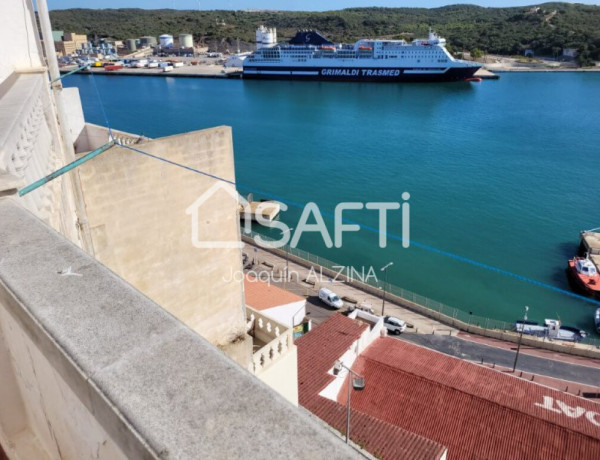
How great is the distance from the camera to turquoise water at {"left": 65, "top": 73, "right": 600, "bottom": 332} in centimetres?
2286

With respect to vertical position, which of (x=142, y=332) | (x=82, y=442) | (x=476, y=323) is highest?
(x=142, y=332)

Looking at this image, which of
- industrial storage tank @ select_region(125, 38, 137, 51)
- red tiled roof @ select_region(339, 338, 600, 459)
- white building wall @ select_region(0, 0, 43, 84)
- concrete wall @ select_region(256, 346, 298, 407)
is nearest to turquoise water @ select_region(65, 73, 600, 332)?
red tiled roof @ select_region(339, 338, 600, 459)

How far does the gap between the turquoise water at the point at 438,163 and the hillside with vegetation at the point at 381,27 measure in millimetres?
38912

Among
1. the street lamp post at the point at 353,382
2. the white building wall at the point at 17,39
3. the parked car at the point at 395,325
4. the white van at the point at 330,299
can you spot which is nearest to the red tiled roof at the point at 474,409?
the street lamp post at the point at 353,382

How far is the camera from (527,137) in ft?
147

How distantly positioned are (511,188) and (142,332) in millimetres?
34571

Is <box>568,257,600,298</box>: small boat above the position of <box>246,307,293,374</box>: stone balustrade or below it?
below

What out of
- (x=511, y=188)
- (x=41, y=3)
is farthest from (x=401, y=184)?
(x=41, y=3)

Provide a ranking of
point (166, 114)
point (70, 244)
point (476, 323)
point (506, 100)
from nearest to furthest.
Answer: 1. point (70, 244)
2. point (476, 323)
3. point (166, 114)
4. point (506, 100)

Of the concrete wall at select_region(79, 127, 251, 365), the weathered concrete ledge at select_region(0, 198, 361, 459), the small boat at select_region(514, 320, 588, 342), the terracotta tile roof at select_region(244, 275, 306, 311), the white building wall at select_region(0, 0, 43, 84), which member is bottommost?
the small boat at select_region(514, 320, 588, 342)

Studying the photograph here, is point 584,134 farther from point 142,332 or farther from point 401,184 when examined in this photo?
point 142,332

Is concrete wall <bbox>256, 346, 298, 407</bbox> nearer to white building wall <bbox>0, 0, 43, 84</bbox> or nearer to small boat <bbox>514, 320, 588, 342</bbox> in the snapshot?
white building wall <bbox>0, 0, 43, 84</bbox>

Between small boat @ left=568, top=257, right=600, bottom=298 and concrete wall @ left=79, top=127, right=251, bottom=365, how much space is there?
18.7 meters

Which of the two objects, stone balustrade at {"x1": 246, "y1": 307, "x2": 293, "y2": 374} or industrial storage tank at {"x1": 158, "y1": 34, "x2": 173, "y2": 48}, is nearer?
stone balustrade at {"x1": 246, "y1": 307, "x2": 293, "y2": 374}
